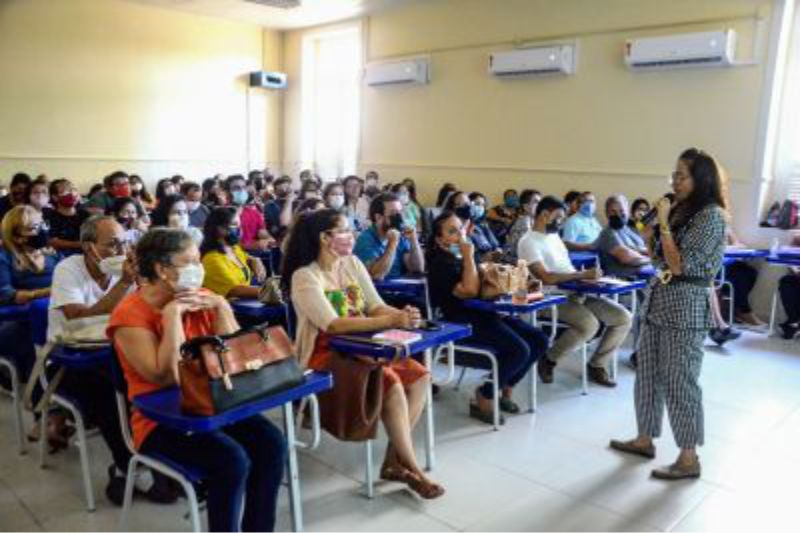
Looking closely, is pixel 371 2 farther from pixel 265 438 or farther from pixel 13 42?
pixel 265 438

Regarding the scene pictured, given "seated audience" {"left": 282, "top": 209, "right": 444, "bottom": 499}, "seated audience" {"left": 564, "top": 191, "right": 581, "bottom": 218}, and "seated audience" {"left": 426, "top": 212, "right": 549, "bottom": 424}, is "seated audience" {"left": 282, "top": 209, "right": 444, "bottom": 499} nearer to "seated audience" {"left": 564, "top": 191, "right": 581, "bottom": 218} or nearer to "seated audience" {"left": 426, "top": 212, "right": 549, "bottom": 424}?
"seated audience" {"left": 426, "top": 212, "right": 549, "bottom": 424}

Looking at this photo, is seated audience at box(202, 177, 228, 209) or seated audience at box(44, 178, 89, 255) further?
seated audience at box(202, 177, 228, 209)

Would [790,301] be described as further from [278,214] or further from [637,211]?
[278,214]

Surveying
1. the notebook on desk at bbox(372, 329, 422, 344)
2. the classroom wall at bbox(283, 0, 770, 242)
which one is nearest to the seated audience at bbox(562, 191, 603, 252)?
the classroom wall at bbox(283, 0, 770, 242)

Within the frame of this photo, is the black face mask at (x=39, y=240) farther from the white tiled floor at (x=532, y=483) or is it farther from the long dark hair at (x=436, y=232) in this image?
the long dark hair at (x=436, y=232)

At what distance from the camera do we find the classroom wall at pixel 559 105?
617 cm

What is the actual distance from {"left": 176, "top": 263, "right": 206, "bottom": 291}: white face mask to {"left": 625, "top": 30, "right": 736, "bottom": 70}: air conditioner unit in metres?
5.49

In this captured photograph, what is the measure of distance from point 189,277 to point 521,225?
12.2 feet

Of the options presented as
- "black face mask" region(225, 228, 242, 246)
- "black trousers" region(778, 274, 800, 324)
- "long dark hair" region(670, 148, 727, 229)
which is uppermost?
"long dark hair" region(670, 148, 727, 229)

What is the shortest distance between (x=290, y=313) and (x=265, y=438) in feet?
2.98

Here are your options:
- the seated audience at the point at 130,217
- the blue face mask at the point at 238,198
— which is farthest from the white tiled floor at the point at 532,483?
the blue face mask at the point at 238,198

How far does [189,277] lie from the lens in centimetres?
216

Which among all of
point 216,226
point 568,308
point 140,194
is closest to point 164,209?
point 216,226

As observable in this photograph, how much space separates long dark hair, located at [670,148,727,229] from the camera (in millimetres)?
2695
